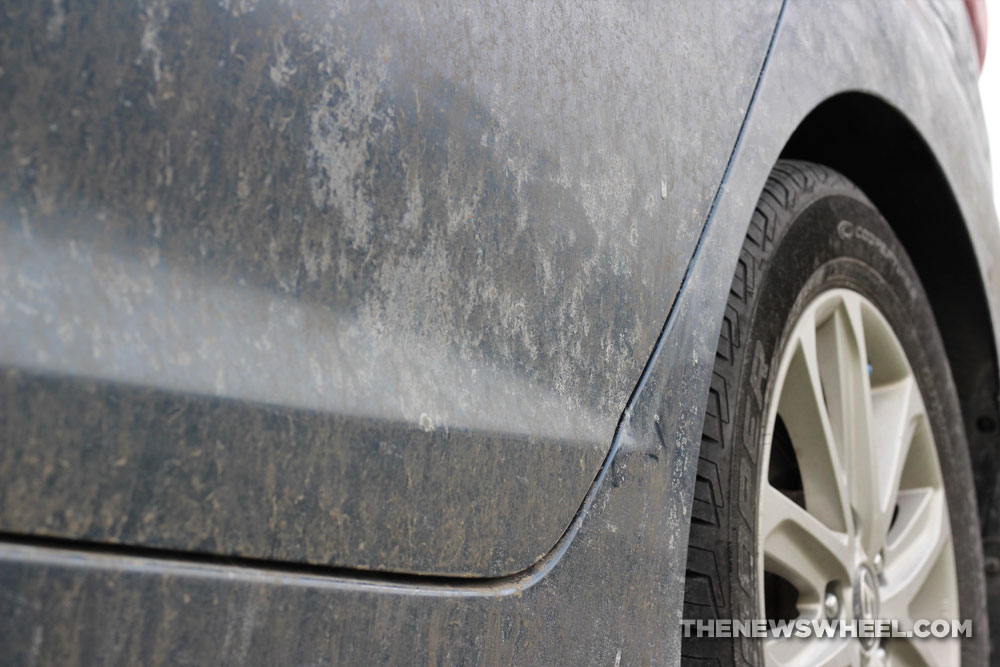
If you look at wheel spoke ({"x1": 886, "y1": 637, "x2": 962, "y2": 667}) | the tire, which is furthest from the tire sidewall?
wheel spoke ({"x1": 886, "y1": 637, "x2": 962, "y2": 667})

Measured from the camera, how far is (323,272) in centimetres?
57

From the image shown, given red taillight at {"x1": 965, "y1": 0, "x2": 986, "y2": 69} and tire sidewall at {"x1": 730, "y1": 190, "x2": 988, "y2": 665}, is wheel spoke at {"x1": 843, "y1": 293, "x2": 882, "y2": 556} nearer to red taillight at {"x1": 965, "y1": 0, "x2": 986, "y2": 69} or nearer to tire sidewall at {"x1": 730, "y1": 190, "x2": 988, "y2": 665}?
tire sidewall at {"x1": 730, "y1": 190, "x2": 988, "y2": 665}

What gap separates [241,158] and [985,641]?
1.70 m

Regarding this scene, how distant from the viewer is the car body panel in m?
0.46

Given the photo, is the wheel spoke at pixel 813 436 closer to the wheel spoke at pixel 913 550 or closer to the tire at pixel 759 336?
the tire at pixel 759 336

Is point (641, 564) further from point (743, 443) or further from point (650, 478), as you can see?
point (743, 443)

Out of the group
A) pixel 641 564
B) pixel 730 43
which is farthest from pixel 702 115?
pixel 641 564

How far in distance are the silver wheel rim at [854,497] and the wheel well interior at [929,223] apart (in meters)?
0.31

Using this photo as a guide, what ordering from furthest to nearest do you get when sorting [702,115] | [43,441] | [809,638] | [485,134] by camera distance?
[809,638] → [702,115] → [485,134] → [43,441]

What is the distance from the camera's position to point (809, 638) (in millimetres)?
1228

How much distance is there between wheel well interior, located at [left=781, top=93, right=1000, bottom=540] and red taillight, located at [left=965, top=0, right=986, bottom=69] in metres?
0.48

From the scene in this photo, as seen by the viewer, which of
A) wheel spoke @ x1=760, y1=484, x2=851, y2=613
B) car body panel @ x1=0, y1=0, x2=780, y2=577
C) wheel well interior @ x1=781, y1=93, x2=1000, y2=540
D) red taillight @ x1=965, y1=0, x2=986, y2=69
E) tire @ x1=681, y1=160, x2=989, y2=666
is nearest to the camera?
car body panel @ x1=0, y1=0, x2=780, y2=577

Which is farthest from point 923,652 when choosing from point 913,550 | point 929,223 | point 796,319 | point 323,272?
point 323,272

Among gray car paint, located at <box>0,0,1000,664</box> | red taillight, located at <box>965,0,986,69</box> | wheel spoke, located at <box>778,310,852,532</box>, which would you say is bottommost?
gray car paint, located at <box>0,0,1000,664</box>
